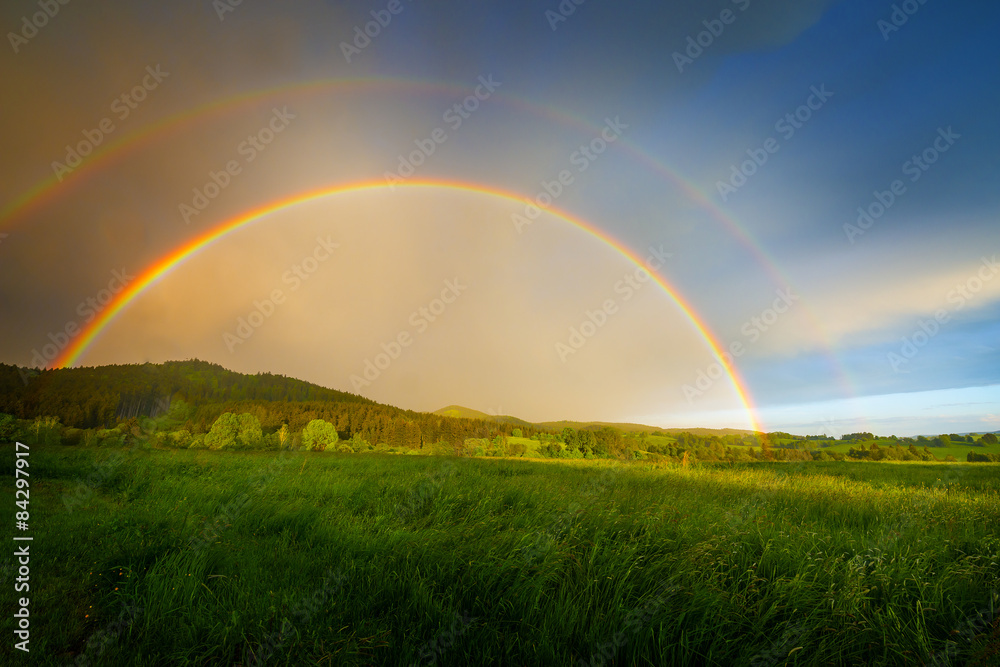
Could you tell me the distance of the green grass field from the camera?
3.59 m

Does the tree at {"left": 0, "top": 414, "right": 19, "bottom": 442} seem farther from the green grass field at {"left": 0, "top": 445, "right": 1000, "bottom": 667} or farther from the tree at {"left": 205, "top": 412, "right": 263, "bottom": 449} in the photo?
the green grass field at {"left": 0, "top": 445, "right": 1000, "bottom": 667}

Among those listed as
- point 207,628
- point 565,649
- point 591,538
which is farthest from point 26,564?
point 591,538

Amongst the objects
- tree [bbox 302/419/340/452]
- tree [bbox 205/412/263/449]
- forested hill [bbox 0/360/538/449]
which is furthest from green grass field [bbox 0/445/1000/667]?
forested hill [bbox 0/360/538/449]

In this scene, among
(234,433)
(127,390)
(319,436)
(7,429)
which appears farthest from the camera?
(127,390)

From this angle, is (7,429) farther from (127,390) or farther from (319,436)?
(127,390)

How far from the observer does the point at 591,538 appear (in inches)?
232

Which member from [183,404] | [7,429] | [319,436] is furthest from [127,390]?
[7,429]

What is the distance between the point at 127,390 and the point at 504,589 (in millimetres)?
135754

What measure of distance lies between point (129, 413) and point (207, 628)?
433 feet

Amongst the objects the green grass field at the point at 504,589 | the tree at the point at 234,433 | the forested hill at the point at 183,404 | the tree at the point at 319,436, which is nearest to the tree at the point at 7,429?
the tree at the point at 234,433

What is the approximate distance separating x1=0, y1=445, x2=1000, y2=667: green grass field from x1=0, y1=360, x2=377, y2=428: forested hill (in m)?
97.7

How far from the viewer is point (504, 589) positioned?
458 centimetres

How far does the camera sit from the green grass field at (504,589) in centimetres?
359

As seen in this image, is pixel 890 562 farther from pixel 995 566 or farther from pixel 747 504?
pixel 747 504
